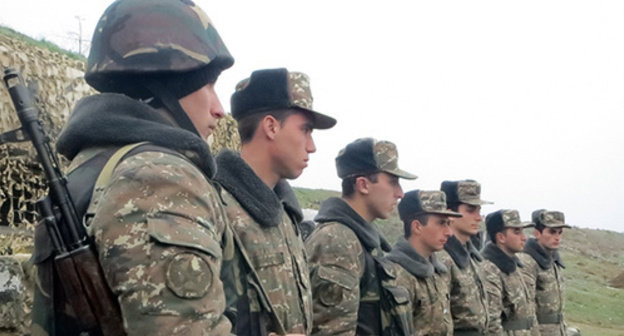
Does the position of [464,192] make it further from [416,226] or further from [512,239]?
[416,226]

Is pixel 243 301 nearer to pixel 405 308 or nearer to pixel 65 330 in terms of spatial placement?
pixel 65 330

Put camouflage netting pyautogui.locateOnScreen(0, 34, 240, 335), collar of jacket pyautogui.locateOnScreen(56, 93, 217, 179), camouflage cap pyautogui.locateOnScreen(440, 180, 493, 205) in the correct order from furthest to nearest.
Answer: camouflage cap pyautogui.locateOnScreen(440, 180, 493, 205) < camouflage netting pyautogui.locateOnScreen(0, 34, 240, 335) < collar of jacket pyautogui.locateOnScreen(56, 93, 217, 179)

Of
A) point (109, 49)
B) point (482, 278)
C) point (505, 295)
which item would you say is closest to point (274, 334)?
point (109, 49)

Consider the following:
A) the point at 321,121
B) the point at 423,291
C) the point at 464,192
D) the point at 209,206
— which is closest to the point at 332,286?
the point at 321,121

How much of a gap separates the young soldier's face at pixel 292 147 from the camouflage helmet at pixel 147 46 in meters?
1.07

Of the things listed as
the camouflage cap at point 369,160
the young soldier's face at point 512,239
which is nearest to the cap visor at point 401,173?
the camouflage cap at point 369,160

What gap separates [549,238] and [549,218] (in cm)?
37

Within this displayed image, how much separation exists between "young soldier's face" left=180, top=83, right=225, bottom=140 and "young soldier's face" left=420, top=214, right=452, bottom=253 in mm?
4078

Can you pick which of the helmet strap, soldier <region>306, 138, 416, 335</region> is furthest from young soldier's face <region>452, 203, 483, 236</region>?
the helmet strap

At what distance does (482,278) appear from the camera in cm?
731

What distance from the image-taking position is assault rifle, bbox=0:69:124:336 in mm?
1771

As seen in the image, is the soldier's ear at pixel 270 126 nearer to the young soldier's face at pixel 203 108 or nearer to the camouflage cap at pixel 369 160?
the young soldier's face at pixel 203 108

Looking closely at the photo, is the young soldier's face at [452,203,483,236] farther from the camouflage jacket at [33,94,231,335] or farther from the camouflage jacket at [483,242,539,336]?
the camouflage jacket at [33,94,231,335]

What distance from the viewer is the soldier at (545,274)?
9328 millimetres
